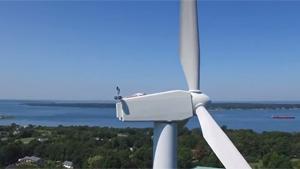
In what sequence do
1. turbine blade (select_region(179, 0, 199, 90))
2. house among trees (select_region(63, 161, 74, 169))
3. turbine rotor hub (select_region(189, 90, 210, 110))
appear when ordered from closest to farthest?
1. turbine rotor hub (select_region(189, 90, 210, 110))
2. turbine blade (select_region(179, 0, 199, 90))
3. house among trees (select_region(63, 161, 74, 169))

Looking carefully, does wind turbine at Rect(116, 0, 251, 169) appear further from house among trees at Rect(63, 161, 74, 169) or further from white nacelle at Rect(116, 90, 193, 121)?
house among trees at Rect(63, 161, 74, 169)

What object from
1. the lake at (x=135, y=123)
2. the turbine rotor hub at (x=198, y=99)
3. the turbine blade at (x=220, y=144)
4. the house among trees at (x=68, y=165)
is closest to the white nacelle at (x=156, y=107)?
the turbine rotor hub at (x=198, y=99)

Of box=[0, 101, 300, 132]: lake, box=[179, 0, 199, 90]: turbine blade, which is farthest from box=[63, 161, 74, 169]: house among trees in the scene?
box=[179, 0, 199, 90]: turbine blade

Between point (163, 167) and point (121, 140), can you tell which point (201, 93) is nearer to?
point (163, 167)

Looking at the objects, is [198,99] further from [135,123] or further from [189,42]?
[135,123]

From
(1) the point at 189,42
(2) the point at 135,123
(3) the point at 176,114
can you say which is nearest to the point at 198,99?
(3) the point at 176,114

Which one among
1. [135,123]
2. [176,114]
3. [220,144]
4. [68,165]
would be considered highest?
[176,114]
